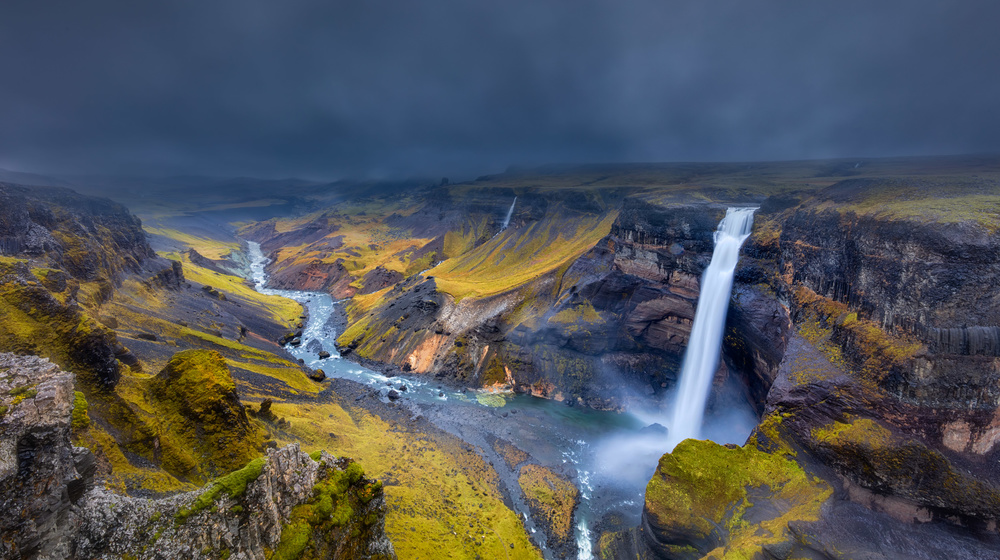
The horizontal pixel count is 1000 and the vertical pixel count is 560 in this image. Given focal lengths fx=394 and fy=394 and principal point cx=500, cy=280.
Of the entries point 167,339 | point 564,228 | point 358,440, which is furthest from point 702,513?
point 564,228

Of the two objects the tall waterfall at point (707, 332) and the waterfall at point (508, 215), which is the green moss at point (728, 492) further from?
the waterfall at point (508, 215)

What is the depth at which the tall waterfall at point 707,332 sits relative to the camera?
4825 cm

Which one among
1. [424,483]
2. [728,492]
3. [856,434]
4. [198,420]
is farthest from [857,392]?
[198,420]

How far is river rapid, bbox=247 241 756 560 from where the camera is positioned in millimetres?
34844

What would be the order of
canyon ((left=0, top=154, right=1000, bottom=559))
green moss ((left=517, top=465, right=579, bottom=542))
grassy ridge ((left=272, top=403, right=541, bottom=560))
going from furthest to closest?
green moss ((left=517, top=465, right=579, bottom=542)), grassy ridge ((left=272, top=403, right=541, bottom=560)), canyon ((left=0, top=154, right=1000, bottom=559))

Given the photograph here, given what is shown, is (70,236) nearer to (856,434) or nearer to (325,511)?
(325,511)

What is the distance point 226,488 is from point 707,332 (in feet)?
167

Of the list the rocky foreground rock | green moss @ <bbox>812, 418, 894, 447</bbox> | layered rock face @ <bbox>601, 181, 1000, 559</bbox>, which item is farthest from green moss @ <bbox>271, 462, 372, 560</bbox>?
green moss @ <bbox>812, 418, 894, 447</bbox>

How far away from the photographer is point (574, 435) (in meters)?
47.1

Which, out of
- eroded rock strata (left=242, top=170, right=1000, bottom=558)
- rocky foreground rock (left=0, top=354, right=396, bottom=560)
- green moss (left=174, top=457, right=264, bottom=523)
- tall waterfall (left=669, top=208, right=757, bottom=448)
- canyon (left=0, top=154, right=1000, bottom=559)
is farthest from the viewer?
tall waterfall (left=669, top=208, right=757, bottom=448)

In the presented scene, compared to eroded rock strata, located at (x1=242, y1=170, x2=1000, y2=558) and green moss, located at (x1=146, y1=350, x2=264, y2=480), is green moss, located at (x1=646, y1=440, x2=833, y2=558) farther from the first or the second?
green moss, located at (x1=146, y1=350, x2=264, y2=480)

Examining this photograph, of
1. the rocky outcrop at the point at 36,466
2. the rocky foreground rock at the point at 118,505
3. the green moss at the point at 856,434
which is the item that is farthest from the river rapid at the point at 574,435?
the rocky outcrop at the point at 36,466

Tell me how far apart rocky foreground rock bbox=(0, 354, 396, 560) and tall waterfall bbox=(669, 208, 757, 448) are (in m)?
42.9

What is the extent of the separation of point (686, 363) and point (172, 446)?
52798 millimetres
